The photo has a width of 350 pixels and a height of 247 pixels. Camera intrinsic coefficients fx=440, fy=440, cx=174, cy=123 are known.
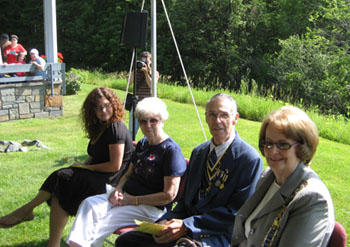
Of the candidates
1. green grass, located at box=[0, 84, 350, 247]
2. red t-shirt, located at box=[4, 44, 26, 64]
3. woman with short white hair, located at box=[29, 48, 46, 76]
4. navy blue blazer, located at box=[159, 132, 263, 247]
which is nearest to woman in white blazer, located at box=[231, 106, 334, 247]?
navy blue blazer, located at box=[159, 132, 263, 247]

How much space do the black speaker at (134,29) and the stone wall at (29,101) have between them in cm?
474

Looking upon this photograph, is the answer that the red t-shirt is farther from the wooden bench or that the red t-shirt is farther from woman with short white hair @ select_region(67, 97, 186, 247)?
woman with short white hair @ select_region(67, 97, 186, 247)

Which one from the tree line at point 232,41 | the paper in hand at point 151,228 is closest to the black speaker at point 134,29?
the paper in hand at point 151,228

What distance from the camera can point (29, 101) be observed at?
30.7 feet

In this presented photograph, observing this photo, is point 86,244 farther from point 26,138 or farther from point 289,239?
point 26,138

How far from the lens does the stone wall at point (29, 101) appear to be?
905 cm

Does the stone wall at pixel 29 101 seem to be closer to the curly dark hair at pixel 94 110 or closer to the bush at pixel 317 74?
the curly dark hair at pixel 94 110

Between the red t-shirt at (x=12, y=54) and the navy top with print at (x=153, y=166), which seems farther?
the red t-shirt at (x=12, y=54)

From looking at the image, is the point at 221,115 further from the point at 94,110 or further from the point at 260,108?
the point at 260,108

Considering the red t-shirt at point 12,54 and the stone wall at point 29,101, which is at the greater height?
the red t-shirt at point 12,54

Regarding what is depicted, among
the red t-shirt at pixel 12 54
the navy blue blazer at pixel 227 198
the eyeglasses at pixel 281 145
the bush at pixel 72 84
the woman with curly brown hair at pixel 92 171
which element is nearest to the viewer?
the eyeglasses at pixel 281 145

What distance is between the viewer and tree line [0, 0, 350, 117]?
1652 cm

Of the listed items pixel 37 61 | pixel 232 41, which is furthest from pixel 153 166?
pixel 232 41

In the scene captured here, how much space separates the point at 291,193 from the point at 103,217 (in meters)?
1.54
